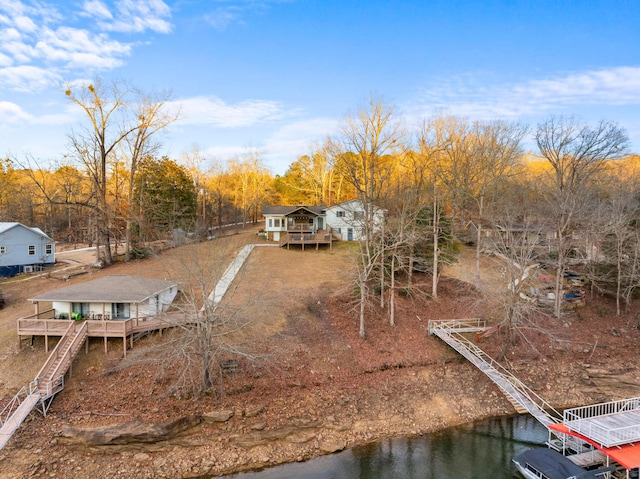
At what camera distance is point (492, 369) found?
60.9 ft

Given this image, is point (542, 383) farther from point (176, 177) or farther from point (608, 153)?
point (176, 177)

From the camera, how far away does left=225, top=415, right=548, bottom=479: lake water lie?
1414 cm

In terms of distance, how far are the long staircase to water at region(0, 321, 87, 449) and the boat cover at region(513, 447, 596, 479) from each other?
1843 centimetres

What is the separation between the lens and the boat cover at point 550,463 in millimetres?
12688

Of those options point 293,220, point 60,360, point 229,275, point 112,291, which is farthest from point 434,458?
point 293,220

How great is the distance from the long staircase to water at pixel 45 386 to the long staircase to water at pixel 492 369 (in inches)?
722

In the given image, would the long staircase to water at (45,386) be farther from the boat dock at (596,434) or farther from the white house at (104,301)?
the boat dock at (596,434)

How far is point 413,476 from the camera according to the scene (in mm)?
14086

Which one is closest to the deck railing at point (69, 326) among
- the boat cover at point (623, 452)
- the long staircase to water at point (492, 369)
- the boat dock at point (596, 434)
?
the long staircase to water at point (492, 369)

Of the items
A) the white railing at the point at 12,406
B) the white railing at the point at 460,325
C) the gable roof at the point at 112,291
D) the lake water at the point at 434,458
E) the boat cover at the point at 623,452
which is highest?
the gable roof at the point at 112,291

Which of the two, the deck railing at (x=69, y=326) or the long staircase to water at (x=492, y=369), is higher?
the deck railing at (x=69, y=326)

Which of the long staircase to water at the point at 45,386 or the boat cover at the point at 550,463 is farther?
the long staircase to water at the point at 45,386

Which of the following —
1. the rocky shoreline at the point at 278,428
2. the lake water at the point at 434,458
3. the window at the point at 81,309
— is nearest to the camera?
the rocky shoreline at the point at 278,428

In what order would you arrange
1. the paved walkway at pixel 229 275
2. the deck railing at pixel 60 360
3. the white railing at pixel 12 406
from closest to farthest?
the white railing at pixel 12 406 < the deck railing at pixel 60 360 < the paved walkway at pixel 229 275
